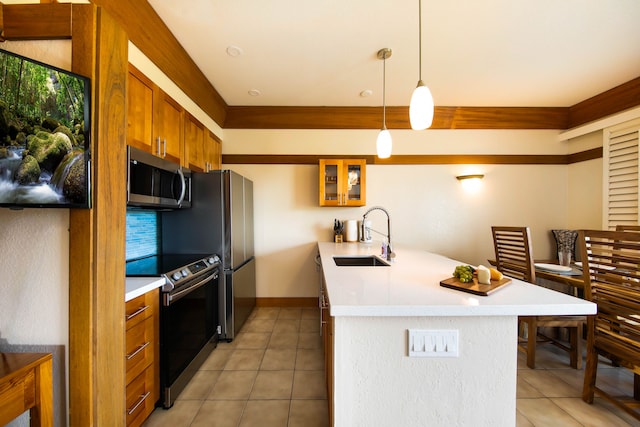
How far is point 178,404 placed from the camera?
1.69 meters

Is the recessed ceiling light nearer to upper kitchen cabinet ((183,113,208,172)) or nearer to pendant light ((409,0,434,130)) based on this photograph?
upper kitchen cabinet ((183,113,208,172))

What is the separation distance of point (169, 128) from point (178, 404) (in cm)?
216

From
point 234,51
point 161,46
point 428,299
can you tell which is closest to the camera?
point 428,299

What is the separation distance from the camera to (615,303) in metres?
1.51

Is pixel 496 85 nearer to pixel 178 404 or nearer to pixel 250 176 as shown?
pixel 250 176

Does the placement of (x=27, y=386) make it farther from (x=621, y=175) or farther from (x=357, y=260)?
(x=621, y=175)

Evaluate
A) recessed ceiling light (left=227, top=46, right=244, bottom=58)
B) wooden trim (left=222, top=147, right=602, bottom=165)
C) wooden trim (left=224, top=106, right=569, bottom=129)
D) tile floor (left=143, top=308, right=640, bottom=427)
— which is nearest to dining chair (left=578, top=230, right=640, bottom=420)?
tile floor (left=143, top=308, right=640, bottom=427)

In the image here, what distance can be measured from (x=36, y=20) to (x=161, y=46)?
45.2 inches

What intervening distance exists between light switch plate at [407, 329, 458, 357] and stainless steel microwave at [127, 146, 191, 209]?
1.80 m

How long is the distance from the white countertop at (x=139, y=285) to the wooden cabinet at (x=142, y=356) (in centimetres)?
5

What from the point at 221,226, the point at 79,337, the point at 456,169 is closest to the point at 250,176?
the point at 221,226

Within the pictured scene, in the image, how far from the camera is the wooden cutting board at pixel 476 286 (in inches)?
42.8

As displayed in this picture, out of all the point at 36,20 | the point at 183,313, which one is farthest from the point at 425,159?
the point at 36,20

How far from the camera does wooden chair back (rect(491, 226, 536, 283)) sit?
2.04m
